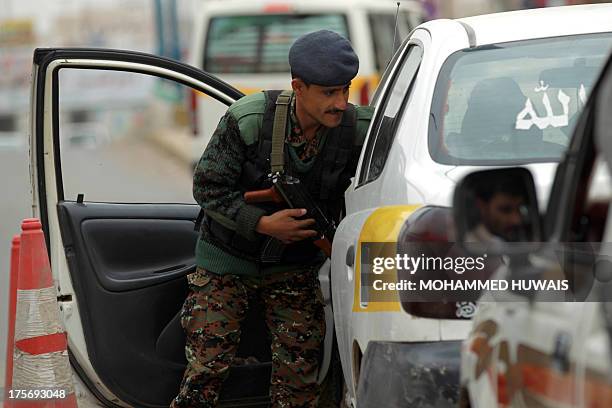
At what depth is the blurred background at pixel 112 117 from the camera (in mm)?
12087

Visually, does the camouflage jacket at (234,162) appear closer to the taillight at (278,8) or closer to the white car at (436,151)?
the white car at (436,151)

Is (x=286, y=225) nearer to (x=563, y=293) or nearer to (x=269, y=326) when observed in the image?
(x=269, y=326)

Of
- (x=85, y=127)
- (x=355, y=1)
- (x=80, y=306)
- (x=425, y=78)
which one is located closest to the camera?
(x=425, y=78)

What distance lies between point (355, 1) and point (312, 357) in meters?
10.2

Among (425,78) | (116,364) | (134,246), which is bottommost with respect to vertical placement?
(116,364)

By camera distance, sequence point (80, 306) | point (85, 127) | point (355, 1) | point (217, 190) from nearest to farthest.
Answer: point (217, 190) → point (80, 306) → point (355, 1) → point (85, 127)

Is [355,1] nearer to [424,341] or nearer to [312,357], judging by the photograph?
[312,357]

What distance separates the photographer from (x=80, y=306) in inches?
209

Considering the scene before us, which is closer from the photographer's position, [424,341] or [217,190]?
[424,341]

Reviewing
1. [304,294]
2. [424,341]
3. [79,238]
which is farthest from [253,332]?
[424,341]

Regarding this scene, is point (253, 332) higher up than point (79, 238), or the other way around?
point (79, 238)

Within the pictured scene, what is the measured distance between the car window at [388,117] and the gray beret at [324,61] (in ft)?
0.58

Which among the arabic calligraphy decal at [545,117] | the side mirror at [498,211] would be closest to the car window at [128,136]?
the arabic calligraphy decal at [545,117]

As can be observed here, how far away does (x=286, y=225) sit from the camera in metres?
4.86
